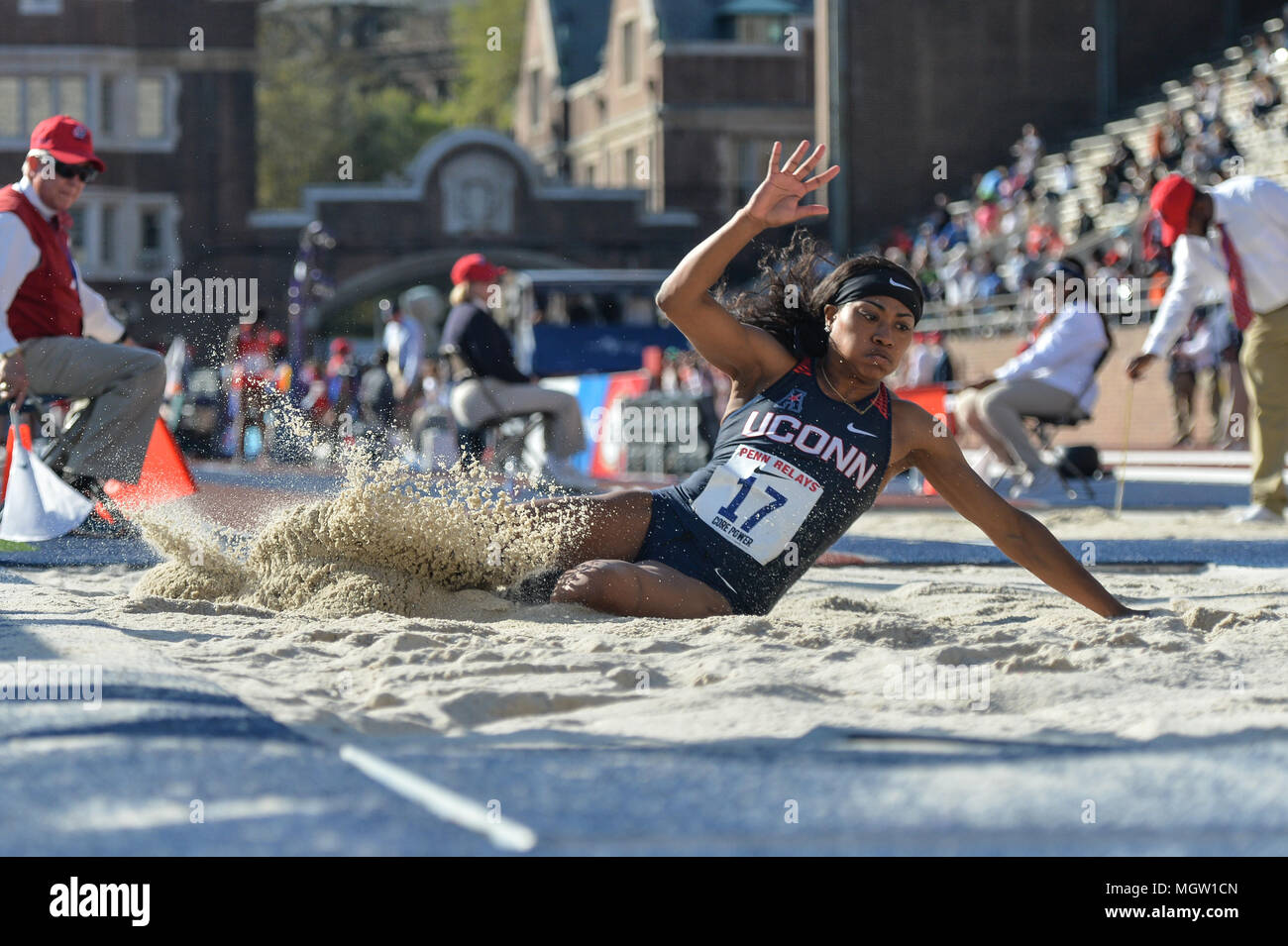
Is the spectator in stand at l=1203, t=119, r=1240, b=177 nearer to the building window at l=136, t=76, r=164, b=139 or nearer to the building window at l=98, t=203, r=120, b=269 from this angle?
the building window at l=136, t=76, r=164, b=139

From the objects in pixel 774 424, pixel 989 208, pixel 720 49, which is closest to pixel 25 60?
pixel 720 49

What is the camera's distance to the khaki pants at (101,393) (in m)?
7.38

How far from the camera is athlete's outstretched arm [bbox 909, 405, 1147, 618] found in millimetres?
5000

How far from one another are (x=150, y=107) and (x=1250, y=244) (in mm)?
39138

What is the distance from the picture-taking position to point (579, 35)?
56.6 meters

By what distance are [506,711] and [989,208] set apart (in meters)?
28.0

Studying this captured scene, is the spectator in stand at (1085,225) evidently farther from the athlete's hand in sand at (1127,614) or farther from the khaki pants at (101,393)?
the athlete's hand in sand at (1127,614)

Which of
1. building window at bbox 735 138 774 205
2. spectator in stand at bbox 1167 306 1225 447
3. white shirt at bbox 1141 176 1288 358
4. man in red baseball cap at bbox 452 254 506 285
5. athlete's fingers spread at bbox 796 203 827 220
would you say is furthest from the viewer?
building window at bbox 735 138 774 205

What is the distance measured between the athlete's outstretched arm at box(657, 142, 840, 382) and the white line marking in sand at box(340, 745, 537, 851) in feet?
6.77

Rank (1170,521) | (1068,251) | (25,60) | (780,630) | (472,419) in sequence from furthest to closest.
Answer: (25,60) → (1068,251) → (472,419) → (1170,521) → (780,630)

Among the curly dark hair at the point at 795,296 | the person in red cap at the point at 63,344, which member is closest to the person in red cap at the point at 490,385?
the person in red cap at the point at 63,344

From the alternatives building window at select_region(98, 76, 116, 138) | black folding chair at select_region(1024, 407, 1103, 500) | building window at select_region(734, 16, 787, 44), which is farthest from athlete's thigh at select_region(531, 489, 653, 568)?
building window at select_region(734, 16, 787, 44)
